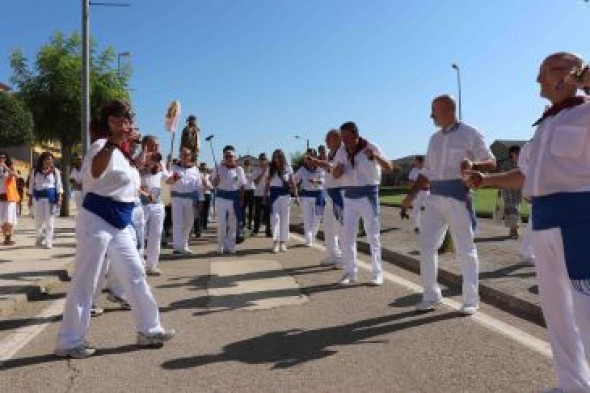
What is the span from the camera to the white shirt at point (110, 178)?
571cm

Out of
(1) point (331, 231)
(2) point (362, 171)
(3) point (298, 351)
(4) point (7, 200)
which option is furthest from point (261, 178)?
(3) point (298, 351)

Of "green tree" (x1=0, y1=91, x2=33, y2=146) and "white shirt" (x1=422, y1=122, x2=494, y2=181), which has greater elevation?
"green tree" (x1=0, y1=91, x2=33, y2=146)

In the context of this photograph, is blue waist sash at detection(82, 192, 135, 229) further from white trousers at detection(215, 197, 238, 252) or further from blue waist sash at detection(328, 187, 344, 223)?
white trousers at detection(215, 197, 238, 252)

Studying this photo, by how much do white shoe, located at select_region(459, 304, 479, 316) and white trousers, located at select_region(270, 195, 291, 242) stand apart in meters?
7.04

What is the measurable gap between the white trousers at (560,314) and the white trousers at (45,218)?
11.9 metres

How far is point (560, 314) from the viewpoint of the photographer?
164 inches

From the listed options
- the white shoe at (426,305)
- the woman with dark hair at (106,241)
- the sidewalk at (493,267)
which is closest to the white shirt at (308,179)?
the sidewalk at (493,267)

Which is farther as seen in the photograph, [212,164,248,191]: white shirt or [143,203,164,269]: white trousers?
[212,164,248,191]: white shirt

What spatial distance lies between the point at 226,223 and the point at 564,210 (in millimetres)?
9816

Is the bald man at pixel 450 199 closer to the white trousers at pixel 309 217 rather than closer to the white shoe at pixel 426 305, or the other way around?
the white shoe at pixel 426 305

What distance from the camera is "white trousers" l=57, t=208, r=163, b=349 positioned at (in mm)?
5711

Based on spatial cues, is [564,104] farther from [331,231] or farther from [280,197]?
[280,197]

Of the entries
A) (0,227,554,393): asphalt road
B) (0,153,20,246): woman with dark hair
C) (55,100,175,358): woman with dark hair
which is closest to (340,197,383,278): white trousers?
(0,227,554,393): asphalt road

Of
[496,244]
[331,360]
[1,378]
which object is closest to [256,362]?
[331,360]
